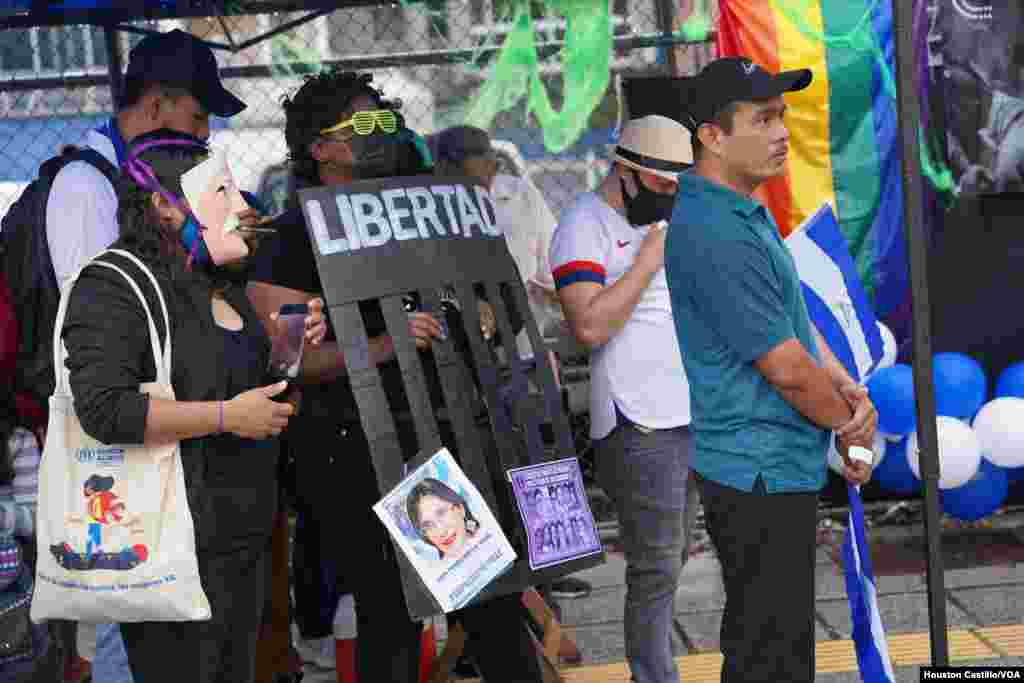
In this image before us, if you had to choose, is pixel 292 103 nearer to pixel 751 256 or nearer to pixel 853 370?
pixel 751 256

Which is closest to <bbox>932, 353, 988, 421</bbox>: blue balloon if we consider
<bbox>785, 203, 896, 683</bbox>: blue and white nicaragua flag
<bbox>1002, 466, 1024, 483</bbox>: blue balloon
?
<bbox>1002, 466, 1024, 483</bbox>: blue balloon

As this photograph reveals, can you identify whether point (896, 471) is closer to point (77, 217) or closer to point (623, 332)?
point (623, 332)

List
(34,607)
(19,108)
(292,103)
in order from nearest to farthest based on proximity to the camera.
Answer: (34,607) → (292,103) → (19,108)

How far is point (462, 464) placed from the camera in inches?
138

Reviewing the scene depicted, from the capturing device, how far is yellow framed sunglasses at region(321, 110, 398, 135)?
3.75 meters

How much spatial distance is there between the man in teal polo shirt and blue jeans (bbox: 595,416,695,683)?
69 centimetres

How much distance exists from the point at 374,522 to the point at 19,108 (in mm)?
5546

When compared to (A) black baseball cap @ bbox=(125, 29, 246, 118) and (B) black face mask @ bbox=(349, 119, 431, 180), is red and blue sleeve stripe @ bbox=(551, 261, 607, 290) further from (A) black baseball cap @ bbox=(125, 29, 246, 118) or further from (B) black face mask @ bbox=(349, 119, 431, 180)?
(A) black baseball cap @ bbox=(125, 29, 246, 118)

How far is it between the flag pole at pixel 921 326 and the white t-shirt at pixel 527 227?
2.46 m

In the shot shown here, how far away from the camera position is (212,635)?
3.19 metres

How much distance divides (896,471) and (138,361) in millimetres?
4610

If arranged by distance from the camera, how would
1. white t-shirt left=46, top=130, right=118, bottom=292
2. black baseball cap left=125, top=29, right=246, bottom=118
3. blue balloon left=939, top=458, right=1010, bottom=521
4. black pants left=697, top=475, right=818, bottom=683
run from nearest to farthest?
black pants left=697, top=475, right=818, bottom=683
white t-shirt left=46, top=130, right=118, bottom=292
black baseball cap left=125, top=29, right=246, bottom=118
blue balloon left=939, top=458, right=1010, bottom=521

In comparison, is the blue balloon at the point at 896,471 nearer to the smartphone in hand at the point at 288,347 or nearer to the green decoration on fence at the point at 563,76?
the green decoration on fence at the point at 563,76

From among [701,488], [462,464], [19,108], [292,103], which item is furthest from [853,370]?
[19,108]
